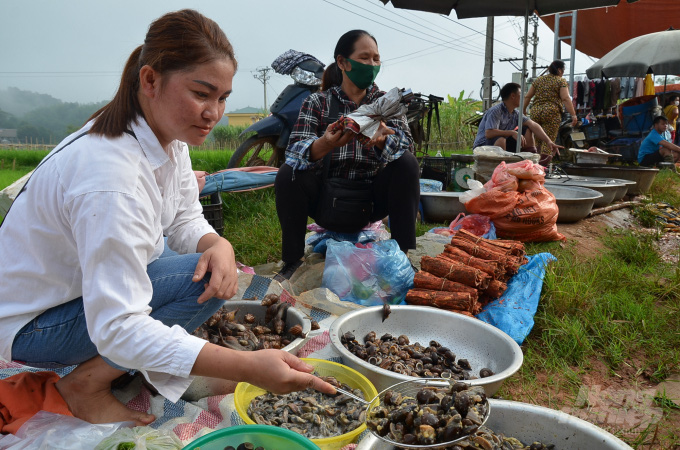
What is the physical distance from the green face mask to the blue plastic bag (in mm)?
1534

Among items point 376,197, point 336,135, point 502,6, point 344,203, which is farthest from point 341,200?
point 502,6

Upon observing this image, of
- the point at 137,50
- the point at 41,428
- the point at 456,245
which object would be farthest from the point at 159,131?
the point at 456,245

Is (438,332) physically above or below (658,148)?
below

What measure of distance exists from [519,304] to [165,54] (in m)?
2.25

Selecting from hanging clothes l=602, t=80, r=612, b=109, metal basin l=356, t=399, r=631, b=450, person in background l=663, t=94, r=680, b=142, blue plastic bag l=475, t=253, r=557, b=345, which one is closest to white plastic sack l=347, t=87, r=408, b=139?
blue plastic bag l=475, t=253, r=557, b=345

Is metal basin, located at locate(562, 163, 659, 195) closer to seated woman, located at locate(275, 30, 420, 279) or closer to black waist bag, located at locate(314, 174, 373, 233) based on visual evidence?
seated woman, located at locate(275, 30, 420, 279)

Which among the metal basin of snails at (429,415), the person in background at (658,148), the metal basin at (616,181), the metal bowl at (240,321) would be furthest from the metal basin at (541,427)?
the person in background at (658,148)

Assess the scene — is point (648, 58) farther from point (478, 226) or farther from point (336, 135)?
point (336, 135)

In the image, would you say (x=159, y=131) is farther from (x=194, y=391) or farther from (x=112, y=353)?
(x=194, y=391)

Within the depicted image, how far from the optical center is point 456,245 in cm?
292

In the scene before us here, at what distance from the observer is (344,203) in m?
3.04

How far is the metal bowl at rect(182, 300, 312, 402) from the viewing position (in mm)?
1821

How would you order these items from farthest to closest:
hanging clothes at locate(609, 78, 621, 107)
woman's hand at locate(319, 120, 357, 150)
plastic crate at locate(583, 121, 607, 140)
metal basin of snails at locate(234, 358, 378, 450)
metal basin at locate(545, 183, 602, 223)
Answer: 1. hanging clothes at locate(609, 78, 621, 107)
2. plastic crate at locate(583, 121, 607, 140)
3. metal basin at locate(545, 183, 602, 223)
4. woman's hand at locate(319, 120, 357, 150)
5. metal basin of snails at locate(234, 358, 378, 450)

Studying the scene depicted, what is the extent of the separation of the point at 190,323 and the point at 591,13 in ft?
63.2
